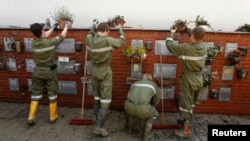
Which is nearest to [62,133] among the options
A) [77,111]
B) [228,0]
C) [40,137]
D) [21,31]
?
[40,137]

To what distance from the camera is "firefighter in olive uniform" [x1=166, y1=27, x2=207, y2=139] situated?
463 cm

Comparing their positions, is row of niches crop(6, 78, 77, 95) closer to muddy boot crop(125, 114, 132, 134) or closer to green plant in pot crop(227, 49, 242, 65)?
muddy boot crop(125, 114, 132, 134)

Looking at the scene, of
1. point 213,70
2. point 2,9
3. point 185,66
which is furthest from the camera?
point 2,9

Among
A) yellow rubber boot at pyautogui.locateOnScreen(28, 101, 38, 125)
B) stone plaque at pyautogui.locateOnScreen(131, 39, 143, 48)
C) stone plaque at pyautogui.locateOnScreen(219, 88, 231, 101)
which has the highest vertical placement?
stone plaque at pyautogui.locateOnScreen(131, 39, 143, 48)

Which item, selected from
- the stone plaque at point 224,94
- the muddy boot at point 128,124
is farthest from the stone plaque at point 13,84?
the stone plaque at point 224,94

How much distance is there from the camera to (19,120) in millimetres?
5566

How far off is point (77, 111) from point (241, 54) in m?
3.98

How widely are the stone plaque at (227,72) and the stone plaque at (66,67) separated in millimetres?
3515

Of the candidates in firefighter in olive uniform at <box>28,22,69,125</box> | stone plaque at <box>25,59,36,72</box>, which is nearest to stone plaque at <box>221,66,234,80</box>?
firefighter in olive uniform at <box>28,22,69,125</box>

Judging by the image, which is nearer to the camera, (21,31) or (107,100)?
(107,100)

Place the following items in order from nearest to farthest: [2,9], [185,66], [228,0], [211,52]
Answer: [185,66] → [211,52] → [228,0] → [2,9]

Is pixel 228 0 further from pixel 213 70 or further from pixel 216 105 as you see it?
pixel 216 105

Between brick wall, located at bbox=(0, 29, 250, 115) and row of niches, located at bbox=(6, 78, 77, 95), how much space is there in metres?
0.04

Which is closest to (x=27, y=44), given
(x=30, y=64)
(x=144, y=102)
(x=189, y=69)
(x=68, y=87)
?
(x=30, y=64)
